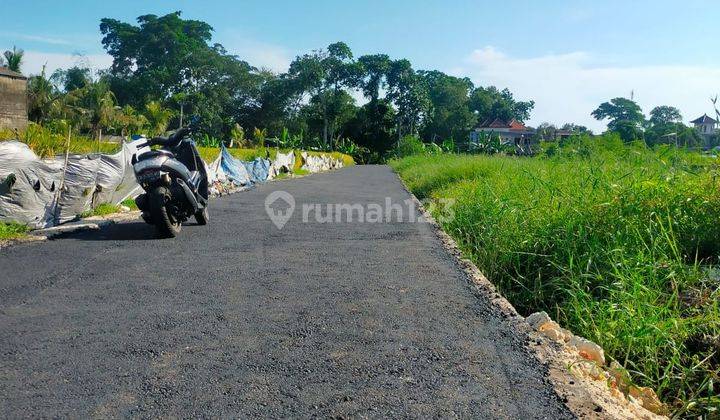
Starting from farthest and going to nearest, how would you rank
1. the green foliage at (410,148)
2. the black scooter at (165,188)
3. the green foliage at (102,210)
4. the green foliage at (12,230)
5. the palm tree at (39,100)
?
the green foliage at (410,148) < the palm tree at (39,100) < the green foliage at (102,210) < the black scooter at (165,188) < the green foliage at (12,230)

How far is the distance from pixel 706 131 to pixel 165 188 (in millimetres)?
7544

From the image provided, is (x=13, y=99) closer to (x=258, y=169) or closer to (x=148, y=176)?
(x=258, y=169)

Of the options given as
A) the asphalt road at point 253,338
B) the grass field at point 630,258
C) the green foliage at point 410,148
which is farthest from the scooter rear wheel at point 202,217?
the green foliage at point 410,148

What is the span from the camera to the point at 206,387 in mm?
3227

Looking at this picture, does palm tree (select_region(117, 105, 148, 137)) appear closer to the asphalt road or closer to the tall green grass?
the tall green grass

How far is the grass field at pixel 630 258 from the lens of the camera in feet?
13.7

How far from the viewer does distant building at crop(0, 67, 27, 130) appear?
115 feet

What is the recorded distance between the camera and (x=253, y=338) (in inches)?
160

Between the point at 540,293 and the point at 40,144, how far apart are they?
9.39 metres

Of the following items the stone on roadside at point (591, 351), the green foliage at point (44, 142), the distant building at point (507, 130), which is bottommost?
the stone on roadside at point (591, 351)

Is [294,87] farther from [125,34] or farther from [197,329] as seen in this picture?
[197,329]

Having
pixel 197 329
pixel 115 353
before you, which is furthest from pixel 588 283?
pixel 115 353

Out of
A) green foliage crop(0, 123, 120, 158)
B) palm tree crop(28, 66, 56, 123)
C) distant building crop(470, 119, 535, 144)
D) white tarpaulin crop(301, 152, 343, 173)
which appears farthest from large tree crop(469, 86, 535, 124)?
green foliage crop(0, 123, 120, 158)

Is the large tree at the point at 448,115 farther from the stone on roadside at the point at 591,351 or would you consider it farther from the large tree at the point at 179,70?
the stone on roadside at the point at 591,351
